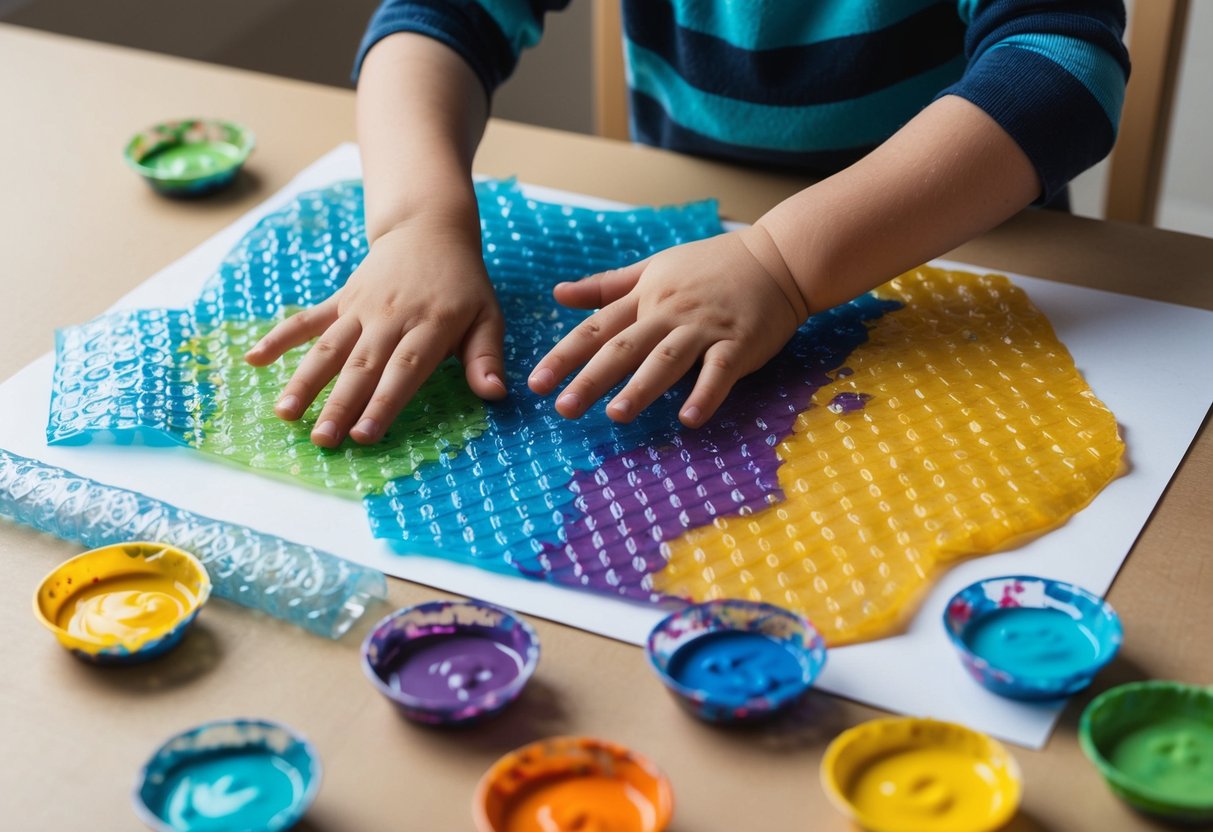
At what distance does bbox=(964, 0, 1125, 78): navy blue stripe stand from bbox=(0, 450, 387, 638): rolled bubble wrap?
0.50 m

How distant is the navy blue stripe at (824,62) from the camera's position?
878 mm

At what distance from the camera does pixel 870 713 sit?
18.4 inches

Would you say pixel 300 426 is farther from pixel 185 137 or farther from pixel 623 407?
pixel 185 137

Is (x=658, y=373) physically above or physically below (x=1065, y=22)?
below

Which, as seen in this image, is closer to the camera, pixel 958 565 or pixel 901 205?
pixel 958 565

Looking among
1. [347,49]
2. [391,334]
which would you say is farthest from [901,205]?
[347,49]

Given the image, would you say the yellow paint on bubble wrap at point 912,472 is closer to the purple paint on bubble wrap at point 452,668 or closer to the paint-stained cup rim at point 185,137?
the purple paint on bubble wrap at point 452,668

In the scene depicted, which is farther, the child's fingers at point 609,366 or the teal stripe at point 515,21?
the teal stripe at point 515,21

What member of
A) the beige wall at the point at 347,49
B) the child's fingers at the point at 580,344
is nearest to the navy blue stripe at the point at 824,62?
the child's fingers at the point at 580,344

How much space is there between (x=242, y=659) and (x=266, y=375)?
22 cm

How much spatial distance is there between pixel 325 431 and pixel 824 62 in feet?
1.56

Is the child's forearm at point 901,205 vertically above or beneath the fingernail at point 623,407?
above

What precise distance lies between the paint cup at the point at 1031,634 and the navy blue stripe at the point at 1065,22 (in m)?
0.38

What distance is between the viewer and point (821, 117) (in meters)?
0.91
